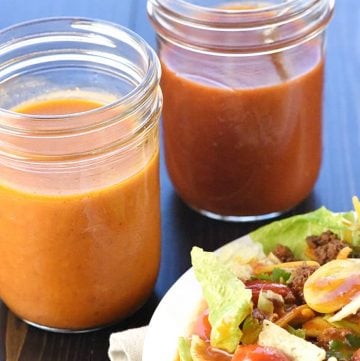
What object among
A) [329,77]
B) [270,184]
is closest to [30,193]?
[270,184]

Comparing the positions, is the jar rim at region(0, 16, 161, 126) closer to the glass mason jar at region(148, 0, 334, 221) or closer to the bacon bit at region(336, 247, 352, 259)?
the glass mason jar at region(148, 0, 334, 221)

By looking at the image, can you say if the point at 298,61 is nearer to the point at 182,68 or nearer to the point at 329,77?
the point at 182,68

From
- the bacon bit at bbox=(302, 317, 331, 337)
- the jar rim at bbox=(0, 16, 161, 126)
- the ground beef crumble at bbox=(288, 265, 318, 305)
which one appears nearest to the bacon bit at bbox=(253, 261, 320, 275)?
the ground beef crumble at bbox=(288, 265, 318, 305)

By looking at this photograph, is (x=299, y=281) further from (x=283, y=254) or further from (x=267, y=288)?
(x=283, y=254)

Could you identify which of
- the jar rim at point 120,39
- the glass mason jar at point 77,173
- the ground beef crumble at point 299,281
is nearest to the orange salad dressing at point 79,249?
the glass mason jar at point 77,173

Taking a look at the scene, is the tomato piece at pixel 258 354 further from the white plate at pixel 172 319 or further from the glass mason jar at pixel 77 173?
the glass mason jar at pixel 77 173
